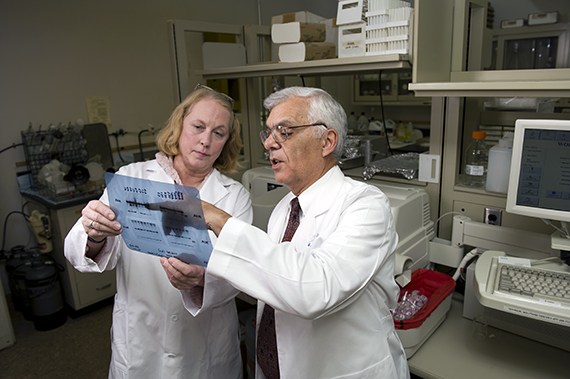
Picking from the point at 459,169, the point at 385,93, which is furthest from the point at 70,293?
the point at 385,93

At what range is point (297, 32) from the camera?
179cm

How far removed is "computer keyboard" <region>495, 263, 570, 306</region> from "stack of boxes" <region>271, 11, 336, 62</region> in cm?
114

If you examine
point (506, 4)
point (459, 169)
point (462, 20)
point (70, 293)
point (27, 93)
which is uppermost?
point (506, 4)

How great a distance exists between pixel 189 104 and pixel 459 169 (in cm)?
115

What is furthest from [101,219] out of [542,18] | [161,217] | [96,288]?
[542,18]

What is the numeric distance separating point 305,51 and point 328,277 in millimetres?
1235

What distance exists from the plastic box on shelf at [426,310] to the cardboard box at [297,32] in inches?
43.8

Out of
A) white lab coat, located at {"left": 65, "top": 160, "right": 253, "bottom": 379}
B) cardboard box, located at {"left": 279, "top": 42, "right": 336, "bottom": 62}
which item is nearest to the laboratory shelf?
cardboard box, located at {"left": 279, "top": 42, "right": 336, "bottom": 62}

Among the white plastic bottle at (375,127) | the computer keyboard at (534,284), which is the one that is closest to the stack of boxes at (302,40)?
the computer keyboard at (534,284)

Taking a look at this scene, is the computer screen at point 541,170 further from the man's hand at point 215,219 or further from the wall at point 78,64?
the wall at point 78,64

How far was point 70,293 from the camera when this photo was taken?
2.75m

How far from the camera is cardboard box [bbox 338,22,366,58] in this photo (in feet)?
5.24

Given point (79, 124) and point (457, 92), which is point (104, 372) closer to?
point (79, 124)

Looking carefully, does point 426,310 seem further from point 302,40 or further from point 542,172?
point 302,40
